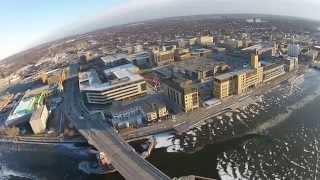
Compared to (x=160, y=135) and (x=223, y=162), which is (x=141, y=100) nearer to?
(x=160, y=135)

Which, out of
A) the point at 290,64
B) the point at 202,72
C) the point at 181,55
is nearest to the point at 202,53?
the point at 181,55

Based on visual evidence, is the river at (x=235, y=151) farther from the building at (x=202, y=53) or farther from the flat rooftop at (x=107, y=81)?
the building at (x=202, y=53)

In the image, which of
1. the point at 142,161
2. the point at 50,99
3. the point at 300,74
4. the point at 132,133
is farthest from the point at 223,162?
the point at 50,99

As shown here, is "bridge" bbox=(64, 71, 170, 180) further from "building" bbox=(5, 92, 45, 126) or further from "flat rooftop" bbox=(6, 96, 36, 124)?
A: "flat rooftop" bbox=(6, 96, 36, 124)

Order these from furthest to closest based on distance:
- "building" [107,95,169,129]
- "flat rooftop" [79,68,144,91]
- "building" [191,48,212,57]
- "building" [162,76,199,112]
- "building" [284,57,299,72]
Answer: "building" [191,48,212,57], "building" [284,57,299,72], "flat rooftop" [79,68,144,91], "building" [162,76,199,112], "building" [107,95,169,129]

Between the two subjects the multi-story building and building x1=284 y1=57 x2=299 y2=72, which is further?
building x1=284 y1=57 x2=299 y2=72

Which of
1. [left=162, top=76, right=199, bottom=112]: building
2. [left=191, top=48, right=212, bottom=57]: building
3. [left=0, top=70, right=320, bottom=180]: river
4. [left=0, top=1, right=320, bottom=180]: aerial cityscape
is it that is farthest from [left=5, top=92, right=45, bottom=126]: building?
[left=191, top=48, right=212, bottom=57]: building
